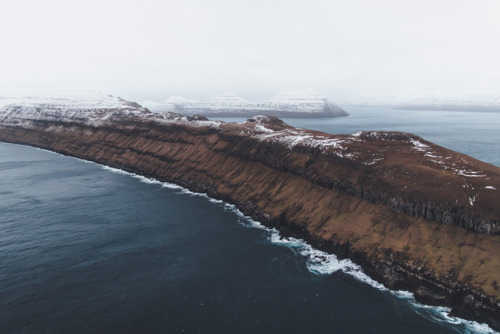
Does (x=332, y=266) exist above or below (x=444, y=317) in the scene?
above

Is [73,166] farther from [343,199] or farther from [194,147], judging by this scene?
[343,199]

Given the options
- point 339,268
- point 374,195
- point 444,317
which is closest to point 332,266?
point 339,268

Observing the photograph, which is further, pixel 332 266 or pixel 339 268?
pixel 332 266

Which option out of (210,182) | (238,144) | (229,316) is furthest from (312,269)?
(238,144)

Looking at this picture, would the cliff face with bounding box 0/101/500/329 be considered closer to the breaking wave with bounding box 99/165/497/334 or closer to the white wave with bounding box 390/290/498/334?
the white wave with bounding box 390/290/498/334

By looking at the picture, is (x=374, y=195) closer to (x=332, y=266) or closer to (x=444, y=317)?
(x=332, y=266)

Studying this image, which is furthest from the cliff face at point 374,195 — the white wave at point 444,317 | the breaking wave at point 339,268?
the breaking wave at point 339,268

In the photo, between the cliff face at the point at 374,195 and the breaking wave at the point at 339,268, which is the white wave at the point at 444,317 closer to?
the breaking wave at the point at 339,268

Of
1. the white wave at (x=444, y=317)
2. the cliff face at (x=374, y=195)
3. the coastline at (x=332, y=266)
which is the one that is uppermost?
the cliff face at (x=374, y=195)
